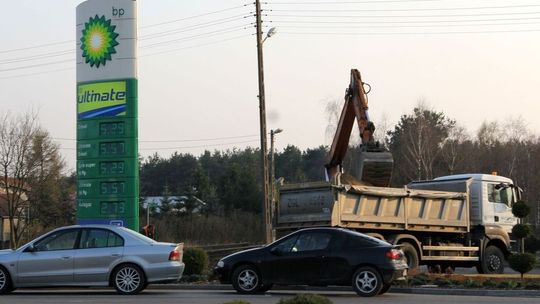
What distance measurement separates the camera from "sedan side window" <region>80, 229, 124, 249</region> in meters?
18.8

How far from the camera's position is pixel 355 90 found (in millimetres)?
28844

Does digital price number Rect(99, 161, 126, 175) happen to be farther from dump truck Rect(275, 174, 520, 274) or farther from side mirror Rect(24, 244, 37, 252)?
side mirror Rect(24, 244, 37, 252)

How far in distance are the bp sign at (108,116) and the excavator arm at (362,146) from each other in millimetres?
6516

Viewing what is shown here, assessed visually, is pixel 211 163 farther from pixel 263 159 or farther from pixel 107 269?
pixel 107 269

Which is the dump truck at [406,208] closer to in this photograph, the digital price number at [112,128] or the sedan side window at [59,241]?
the sedan side window at [59,241]

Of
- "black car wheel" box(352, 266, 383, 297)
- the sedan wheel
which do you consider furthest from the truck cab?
the sedan wheel

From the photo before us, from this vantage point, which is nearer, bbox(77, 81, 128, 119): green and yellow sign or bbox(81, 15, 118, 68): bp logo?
bbox(77, 81, 128, 119): green and yellow sign

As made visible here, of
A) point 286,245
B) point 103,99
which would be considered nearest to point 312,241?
point 286,245

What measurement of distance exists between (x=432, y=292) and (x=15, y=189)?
145 ft

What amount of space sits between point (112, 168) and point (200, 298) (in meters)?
11.2

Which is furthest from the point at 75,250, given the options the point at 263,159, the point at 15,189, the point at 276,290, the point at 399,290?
the point at 15,189

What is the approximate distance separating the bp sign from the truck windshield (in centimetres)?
1090

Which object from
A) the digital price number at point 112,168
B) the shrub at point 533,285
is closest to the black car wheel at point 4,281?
the digital price number at point 112,168

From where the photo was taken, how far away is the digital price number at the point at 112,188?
27844 millimetres
